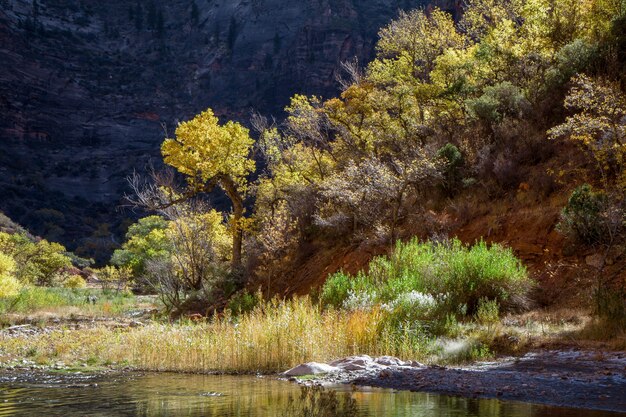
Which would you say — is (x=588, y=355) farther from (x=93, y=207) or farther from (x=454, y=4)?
(x=93, y=207)

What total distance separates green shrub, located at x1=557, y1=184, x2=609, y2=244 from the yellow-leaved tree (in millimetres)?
16965

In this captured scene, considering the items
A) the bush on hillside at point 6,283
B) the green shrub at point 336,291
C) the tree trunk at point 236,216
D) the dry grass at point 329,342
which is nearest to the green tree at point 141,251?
the bush on hillside at point 6,283

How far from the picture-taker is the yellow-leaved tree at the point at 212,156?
29.9m

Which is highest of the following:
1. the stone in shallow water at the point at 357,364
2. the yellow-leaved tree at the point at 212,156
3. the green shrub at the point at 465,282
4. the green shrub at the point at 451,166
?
the yellow-leaved tree at the point at 212,156

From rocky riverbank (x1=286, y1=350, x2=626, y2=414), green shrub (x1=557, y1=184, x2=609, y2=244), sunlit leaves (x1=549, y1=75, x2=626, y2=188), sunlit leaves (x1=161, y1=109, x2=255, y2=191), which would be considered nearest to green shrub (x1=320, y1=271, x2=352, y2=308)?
A: green shrub (x1=557, y1=184, x2=609, y2=244)

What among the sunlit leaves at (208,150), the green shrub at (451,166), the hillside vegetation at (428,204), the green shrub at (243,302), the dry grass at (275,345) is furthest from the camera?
the sunlit leaves at (208,150)

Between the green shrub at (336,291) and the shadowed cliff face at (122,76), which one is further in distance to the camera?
the shadowed cliff face at (122,76)

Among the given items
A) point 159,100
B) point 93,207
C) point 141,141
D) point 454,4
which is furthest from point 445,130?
point 159,100

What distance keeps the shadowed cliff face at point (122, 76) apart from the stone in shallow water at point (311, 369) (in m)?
107

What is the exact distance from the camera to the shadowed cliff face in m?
122

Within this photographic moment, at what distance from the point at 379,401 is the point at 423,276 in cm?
804

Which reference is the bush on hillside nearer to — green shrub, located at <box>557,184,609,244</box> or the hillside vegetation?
the hillside vegetation

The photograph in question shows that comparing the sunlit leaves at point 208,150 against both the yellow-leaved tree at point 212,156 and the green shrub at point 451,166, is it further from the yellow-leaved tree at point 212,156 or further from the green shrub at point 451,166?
the green shrub at point 451,166

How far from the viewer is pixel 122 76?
470 ft
